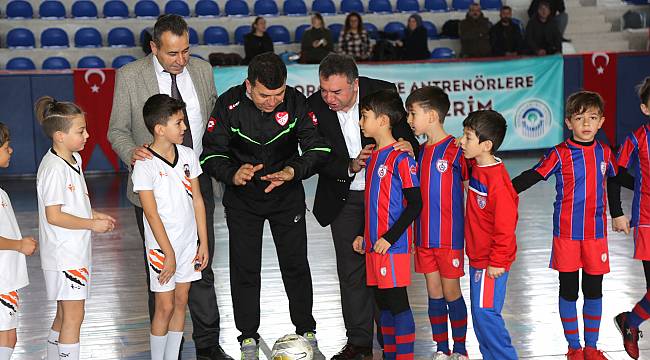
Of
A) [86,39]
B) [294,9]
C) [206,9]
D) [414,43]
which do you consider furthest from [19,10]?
[414,43]

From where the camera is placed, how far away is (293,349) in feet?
16.2

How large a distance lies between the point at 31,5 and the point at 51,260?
13.9 m

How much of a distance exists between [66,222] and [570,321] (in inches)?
112

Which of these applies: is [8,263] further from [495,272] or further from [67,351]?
[495,272]

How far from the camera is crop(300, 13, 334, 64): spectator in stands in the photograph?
614 inches

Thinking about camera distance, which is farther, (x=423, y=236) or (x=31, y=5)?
(x=31, y=5)

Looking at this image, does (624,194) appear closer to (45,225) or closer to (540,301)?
(540,301)

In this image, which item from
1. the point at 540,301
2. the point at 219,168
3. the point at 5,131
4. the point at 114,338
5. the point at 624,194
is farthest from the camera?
the point at 624,194

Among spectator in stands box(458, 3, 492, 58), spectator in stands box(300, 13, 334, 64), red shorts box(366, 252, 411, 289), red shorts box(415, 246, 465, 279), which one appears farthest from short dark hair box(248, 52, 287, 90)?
spectator in stands box(458, 3, 492, 58)

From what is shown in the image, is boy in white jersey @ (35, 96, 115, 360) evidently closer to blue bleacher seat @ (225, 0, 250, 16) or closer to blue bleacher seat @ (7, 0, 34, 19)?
blue bleacher seat @ (7, 0, 34, 19)

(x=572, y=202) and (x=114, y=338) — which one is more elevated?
(x=572, y=202)

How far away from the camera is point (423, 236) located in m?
5.07

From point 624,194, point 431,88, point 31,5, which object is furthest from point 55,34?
point 431,88

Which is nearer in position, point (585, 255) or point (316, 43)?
point (585, 255)
